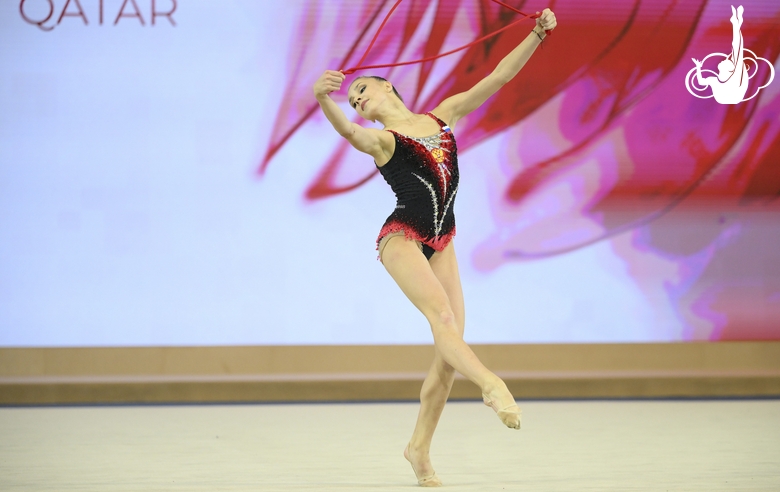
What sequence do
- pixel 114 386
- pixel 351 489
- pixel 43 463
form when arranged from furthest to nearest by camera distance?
pixel 114 386
pixel 43 463
pixel 351 489

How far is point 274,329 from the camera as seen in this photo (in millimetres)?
4625

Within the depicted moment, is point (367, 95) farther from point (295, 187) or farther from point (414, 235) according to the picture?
point (295, 187)

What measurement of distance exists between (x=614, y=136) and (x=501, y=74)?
8.02 ft

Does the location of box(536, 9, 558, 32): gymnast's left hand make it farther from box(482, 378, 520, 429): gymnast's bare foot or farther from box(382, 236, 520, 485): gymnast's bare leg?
box(482, 378, 520, 429): gymnast's bare foot

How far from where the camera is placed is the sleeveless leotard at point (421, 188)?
239 cm

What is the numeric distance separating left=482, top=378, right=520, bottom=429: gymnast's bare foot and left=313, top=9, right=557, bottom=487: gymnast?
210 mm

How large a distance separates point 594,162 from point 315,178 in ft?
5.30

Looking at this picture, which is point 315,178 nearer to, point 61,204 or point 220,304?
point 220,304

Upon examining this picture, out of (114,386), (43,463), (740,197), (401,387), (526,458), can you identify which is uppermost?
(740,197)

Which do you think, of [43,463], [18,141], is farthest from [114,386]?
[43,463]

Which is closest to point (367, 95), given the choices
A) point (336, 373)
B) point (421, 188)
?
point (421, 188)

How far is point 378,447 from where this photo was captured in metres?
3.13

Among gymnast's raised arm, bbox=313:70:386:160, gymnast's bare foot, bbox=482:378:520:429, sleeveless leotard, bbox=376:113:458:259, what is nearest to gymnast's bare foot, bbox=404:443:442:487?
gymnast's bare foot, bbox=482:378:520:429

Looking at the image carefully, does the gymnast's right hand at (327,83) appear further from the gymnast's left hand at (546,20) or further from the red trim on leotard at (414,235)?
the gymnast's left hand at (546,20)
